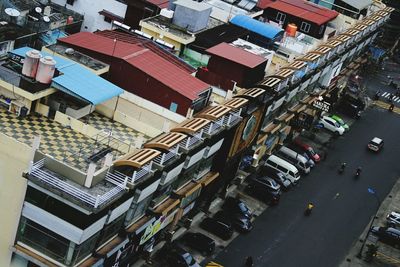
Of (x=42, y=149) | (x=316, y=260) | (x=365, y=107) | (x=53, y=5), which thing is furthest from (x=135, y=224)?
(x=365, y=107)

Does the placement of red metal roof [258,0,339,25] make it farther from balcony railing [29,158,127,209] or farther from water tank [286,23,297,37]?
balcony railing [29,158,127,209]

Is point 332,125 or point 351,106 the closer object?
point 332,125

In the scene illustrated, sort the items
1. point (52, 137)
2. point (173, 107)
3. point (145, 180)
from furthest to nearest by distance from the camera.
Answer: point (173, 107) → point (52, 137) → point (145, 180)

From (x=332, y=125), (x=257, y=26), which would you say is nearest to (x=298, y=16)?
(x=257, y=26)

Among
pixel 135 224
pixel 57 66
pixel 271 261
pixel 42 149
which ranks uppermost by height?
pixel 57 66

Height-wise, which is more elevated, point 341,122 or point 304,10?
point 304,10

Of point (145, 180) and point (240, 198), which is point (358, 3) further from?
point (145, 180)

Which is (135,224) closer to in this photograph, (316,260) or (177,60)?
(177,60)

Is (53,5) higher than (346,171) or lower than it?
higher

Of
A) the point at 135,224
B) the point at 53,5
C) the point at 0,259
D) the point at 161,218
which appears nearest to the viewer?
the point at 0,259
